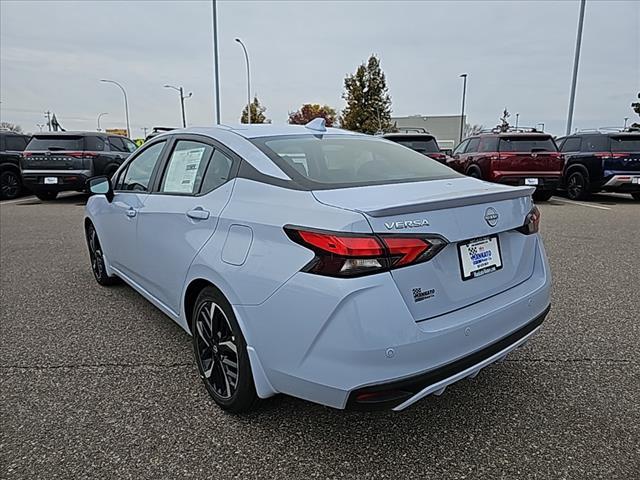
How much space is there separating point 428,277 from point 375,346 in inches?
13.7

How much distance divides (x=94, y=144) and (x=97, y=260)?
7801 mm

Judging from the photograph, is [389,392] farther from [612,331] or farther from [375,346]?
[612,331]

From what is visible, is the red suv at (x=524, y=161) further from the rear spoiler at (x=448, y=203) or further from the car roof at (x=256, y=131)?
the rear spoiler at (x=448, y=203)

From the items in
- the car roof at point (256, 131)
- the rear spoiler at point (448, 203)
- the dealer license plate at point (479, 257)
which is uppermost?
the car roof at point (256, 131)

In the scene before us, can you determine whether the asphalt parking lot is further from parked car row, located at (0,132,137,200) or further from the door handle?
parked car row, located at (0,132,137,200)

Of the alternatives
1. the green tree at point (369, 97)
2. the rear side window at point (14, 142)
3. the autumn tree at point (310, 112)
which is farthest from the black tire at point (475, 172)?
the autumn tree at point (310, 112)

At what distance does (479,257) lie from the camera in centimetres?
204

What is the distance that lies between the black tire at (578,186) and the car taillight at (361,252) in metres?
11.7

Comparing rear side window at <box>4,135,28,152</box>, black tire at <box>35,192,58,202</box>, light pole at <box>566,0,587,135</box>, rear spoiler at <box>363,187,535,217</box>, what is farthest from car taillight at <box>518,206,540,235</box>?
light pole at <box>566,0,587,135</box>

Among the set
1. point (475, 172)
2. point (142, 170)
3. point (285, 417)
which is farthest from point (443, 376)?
point (475, 172)

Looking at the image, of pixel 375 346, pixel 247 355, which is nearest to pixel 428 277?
pixel 375 346

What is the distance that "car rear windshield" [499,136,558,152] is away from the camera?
1058cm

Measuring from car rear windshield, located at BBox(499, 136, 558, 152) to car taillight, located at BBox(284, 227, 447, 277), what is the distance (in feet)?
32.2

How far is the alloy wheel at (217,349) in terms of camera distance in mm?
2322
